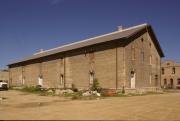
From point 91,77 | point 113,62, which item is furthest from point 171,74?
point 113,62

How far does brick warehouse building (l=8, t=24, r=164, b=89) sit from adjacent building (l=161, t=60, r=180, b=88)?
24455 mm

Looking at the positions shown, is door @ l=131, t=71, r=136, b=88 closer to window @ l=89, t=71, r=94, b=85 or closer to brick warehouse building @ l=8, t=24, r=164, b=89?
brick warehouse building @ l=8, t=24, r=164, b=89

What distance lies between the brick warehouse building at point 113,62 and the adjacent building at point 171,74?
80.2 feet

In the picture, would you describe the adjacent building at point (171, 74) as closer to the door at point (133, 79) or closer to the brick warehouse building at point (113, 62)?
the brick warehouse building at point (113, 62)

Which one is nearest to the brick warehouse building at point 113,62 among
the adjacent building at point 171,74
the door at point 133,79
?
the door at point 133,79

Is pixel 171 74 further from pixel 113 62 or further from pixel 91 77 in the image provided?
pixel 113 62

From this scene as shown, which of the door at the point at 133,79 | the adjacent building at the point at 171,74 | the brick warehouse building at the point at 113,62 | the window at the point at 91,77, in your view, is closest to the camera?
the brick warehouse building at the point at 113,62

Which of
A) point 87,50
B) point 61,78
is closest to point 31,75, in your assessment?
point 61,78

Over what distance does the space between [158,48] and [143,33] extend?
5.73 metres

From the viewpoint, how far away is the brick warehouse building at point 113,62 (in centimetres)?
3344

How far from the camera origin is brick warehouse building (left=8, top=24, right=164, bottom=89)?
3344cm

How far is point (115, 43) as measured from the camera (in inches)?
1335

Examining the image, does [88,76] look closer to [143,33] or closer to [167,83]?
[143,33]

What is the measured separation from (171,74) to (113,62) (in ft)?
121
